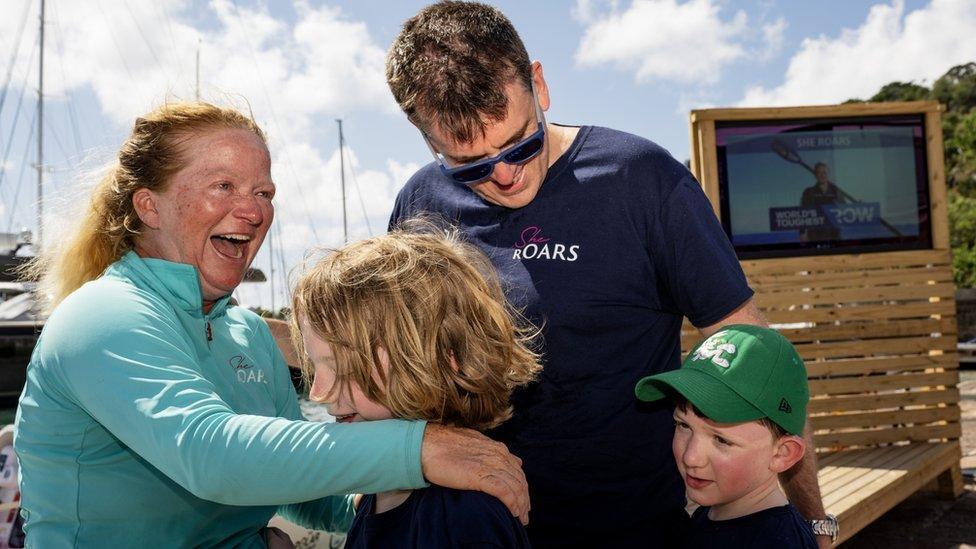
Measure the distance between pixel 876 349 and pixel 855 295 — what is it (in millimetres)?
554

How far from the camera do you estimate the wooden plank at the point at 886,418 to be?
7359 mm

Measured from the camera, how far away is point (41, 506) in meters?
1.81

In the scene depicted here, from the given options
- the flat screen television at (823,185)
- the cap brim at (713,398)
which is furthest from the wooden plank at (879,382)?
the cap brim at (713,398)

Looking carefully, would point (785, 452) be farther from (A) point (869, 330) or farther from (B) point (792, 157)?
(A) point (869, 330)

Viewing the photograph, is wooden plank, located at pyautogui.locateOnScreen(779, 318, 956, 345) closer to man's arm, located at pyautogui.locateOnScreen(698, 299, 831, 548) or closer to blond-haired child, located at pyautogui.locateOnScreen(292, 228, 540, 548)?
man's arm, located at pyautogui.locateOnScreen(698, 299, 831, 548)

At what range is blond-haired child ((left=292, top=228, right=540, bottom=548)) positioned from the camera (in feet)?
5.44

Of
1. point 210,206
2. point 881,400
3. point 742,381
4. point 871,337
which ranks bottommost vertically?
point 881,400

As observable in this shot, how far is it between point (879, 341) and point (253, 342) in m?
6.59

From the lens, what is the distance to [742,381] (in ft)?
6.66

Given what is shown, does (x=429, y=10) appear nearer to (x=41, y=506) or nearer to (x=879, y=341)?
(x=41, y=506)

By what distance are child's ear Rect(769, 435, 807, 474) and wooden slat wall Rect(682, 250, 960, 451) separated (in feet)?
17.0

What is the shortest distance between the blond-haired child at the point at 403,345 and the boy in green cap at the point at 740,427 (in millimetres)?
557

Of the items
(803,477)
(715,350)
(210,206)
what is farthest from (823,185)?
(210,206)

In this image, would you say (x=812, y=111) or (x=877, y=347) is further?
(x=877, y=347)
